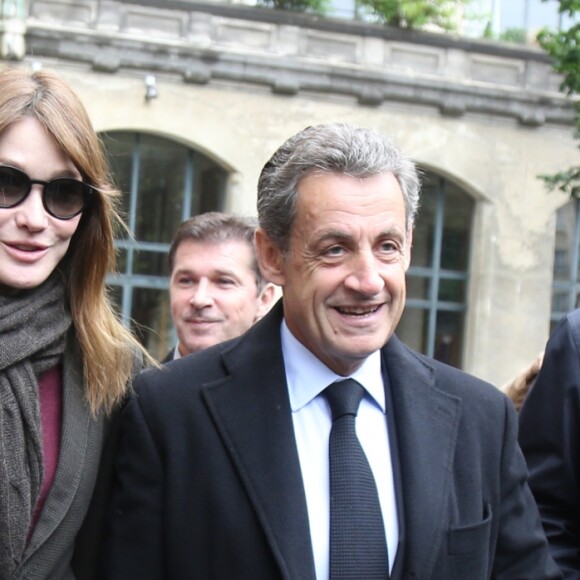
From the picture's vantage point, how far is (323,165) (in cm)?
289

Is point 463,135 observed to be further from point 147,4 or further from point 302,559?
point 302,559

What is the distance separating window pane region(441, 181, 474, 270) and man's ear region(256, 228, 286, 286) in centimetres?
1337

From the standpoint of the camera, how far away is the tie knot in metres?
2.91

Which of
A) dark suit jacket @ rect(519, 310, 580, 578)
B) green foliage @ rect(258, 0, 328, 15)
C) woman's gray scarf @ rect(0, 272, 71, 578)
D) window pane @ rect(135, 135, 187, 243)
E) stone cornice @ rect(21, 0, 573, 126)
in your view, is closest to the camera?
woman's gray scarf @ rect(0, 272, 71, 578)

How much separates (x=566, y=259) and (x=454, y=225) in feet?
6.07

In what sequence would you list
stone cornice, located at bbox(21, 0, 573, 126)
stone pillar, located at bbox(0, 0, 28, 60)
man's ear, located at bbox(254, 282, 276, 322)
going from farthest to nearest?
1. stone cornice, located at bbox(21, 0, 573, 126)
2. stone pillar, located at bbox(0, 0, 28, 60)
3. man's ear, located at bbox(254, 282, 276, 322)

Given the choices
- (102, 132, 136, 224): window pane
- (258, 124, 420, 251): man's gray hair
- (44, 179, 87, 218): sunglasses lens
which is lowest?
(44, 179, 87, 218): sunglasses lens

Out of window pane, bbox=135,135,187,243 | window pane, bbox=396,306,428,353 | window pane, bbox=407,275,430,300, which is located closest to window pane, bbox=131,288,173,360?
window pane, bbox=135,135,187,243

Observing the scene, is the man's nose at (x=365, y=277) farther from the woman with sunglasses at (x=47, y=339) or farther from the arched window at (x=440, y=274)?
the arched window at (x=440, y=274)

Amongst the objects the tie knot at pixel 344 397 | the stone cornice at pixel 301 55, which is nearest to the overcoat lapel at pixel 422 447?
the tie knot at pixel 344 397

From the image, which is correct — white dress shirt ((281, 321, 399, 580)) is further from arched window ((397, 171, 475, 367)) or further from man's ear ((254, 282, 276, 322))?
arched window ((397, 171, 475, 367))

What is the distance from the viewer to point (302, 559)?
2.71 m

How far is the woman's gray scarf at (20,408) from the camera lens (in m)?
2.65

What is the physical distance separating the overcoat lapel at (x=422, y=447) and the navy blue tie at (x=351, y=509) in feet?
0.27
